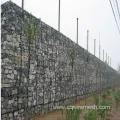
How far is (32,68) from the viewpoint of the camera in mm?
8953

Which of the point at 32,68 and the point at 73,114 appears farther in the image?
the point at 32,68

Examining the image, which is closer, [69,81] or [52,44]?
[52,44]

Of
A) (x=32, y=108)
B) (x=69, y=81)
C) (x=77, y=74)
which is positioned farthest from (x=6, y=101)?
(x=77, y=74)

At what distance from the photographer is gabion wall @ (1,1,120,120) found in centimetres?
736

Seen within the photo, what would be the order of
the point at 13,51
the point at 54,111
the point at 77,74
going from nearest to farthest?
the point at 13,51
the point at 54,111
the point at 77,74

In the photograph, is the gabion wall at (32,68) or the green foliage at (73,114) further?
the green foliage at (73,114)

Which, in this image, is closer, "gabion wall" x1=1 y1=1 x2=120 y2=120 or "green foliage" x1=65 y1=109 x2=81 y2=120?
"gabion wall" x1=1 y1=1 x2=120 y2=120

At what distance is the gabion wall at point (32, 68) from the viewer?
736cm

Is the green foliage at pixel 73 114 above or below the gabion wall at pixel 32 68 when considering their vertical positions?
below

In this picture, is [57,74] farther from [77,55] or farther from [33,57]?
[77,55]

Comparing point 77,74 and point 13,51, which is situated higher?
point 13,51

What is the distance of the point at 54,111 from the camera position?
1075cm

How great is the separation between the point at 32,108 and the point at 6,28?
2.98m

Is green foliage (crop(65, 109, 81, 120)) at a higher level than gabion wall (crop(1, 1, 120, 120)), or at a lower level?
lower
